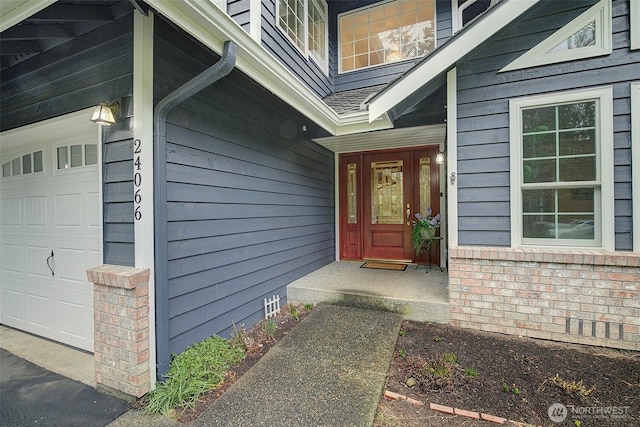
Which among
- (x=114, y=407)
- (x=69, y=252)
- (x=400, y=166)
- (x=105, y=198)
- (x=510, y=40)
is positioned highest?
(x=510, y=40)

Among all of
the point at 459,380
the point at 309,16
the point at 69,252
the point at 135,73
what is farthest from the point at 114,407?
the point at 309,16

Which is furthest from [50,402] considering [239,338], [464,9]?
[464,9]

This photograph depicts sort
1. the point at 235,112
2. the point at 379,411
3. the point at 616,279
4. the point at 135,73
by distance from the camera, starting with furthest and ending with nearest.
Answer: the point at 235,112 → the point at 616,279 → the point at 135,73 → the point at 379,411

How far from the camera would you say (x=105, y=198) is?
2227 millimetres

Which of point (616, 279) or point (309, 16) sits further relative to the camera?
point (309, 16)

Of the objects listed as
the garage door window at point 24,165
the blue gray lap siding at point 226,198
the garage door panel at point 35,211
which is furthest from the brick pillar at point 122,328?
the garage door window at point 24,165

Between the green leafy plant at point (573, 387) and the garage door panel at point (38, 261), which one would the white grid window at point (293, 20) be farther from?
the green leafy plant at point (573, 387)

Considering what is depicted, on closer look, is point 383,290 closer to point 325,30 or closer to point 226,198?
point 226,198

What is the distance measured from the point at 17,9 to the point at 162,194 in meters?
1.29

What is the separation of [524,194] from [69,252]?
177 inches

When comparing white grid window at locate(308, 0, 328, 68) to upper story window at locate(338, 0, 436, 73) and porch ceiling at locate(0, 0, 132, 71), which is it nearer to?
upper story window at locate(338, 0, 436, 73)

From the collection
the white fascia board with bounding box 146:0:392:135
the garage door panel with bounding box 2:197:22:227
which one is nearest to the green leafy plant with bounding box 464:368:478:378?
the white fascia board with bounding box 146:0:392:135

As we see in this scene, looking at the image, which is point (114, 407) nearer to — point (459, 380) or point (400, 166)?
point (459, 380)

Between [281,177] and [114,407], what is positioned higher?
[281,177]
